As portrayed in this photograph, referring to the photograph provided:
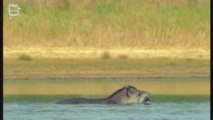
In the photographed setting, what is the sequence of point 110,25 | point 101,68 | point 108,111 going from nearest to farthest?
point 108,111, point 101,68, point 110,25

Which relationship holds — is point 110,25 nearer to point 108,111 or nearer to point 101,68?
point 101,68

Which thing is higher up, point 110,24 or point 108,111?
point 110,24

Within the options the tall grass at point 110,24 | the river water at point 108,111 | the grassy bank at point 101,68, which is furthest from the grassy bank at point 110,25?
the river water at point 108,111

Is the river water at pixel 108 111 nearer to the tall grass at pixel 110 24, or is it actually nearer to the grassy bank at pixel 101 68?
the grassy bank at pixel 101 68

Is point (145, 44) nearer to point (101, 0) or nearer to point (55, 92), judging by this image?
point (101, 0)

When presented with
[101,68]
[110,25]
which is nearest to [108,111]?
[101,68]

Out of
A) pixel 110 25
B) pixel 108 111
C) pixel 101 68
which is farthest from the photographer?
pixel 110 25

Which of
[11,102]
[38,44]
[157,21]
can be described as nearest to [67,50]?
[38,44]

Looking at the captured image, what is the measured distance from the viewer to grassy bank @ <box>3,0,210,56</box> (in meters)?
37.0

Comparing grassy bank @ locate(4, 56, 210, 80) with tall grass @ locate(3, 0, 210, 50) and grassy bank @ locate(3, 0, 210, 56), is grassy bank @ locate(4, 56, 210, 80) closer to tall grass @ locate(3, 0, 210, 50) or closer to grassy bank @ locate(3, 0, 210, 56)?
grassy bank @ locate(3, 0, 210, 56)

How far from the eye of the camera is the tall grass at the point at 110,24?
37.2 metres

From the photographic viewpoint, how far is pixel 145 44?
3672 cm

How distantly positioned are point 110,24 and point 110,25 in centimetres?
10

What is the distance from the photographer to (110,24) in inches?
1550
